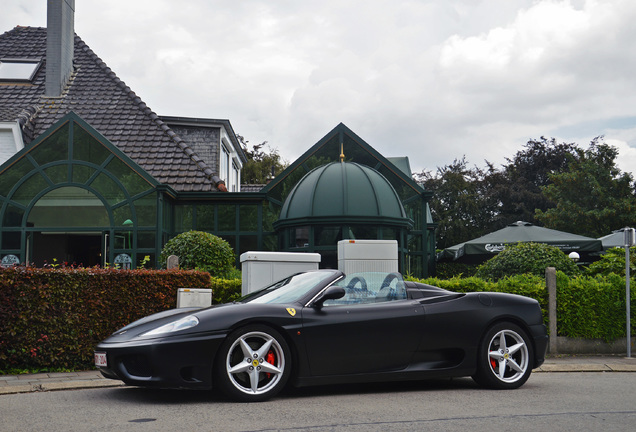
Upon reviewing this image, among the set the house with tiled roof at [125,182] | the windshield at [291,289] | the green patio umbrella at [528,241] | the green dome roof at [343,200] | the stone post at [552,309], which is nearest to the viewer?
the windshield at [291,289]

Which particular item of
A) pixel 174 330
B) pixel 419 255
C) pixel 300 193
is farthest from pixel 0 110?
pixel 174 330

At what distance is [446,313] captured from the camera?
7.42 m

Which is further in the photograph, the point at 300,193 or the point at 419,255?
the point at 419,255

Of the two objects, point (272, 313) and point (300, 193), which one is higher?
point (300, 193)

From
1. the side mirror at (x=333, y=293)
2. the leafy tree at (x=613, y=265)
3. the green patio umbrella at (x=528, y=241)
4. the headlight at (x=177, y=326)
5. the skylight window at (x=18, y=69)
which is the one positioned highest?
the skylight window at (x=18, y=69)

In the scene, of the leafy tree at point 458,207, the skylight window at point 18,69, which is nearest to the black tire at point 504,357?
the skylight window at point 18,69

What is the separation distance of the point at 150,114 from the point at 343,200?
7.86 m

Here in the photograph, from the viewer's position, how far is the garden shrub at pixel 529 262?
14641 mm

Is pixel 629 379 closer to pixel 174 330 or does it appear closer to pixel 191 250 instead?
pixel 174 330

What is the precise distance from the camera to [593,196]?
41625 mm

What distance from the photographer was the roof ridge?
822 inches

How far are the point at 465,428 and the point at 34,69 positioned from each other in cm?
2261

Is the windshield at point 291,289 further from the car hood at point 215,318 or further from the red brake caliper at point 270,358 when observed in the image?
the red brake caliper at point 270,358

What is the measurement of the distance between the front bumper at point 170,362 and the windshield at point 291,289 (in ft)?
3.11
